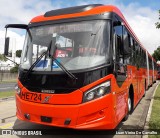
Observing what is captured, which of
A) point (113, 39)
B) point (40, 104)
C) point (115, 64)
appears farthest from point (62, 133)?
point (113, 39)

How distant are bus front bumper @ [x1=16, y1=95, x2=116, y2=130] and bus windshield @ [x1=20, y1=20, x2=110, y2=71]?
850 millimetres

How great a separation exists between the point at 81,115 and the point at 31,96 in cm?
136

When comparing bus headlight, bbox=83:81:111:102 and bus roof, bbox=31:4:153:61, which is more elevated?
bus roof, bbox=31:4:153:61

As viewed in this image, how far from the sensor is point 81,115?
5383 mm

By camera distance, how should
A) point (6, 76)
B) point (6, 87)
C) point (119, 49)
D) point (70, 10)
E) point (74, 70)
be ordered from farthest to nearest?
1. point (6, 76)
2. point (6, 87)
3. point (70, 10)
4. point (119, 49)
5. point (74, 70)

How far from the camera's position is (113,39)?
6.01m

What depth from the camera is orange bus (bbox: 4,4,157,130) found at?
545 cm

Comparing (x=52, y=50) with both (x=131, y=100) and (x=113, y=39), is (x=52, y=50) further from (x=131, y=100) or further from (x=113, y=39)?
(x=131, y=100)

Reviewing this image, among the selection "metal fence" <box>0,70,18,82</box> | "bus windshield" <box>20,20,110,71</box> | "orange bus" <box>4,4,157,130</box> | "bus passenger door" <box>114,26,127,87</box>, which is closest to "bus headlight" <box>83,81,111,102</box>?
"orange bus" <box>4,4,157,130</box>

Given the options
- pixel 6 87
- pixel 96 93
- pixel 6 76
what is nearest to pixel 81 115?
pixel 96 93

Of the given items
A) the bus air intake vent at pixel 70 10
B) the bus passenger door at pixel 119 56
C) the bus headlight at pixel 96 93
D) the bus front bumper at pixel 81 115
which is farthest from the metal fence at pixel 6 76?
the bus headlight at pixel 96 93

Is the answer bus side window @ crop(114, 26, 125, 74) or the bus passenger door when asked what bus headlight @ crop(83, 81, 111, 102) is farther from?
bus side window @ crop(114, 26, 125, 74)

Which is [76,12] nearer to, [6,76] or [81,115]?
[81,115]

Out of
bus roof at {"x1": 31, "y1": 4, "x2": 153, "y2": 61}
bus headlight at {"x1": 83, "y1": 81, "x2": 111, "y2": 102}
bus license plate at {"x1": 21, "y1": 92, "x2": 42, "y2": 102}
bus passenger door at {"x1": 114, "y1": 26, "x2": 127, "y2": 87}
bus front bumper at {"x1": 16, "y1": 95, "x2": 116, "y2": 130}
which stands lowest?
bus front bumper at {"x1": 16, "y1": 95, "x2": 116, "y2": 130}
